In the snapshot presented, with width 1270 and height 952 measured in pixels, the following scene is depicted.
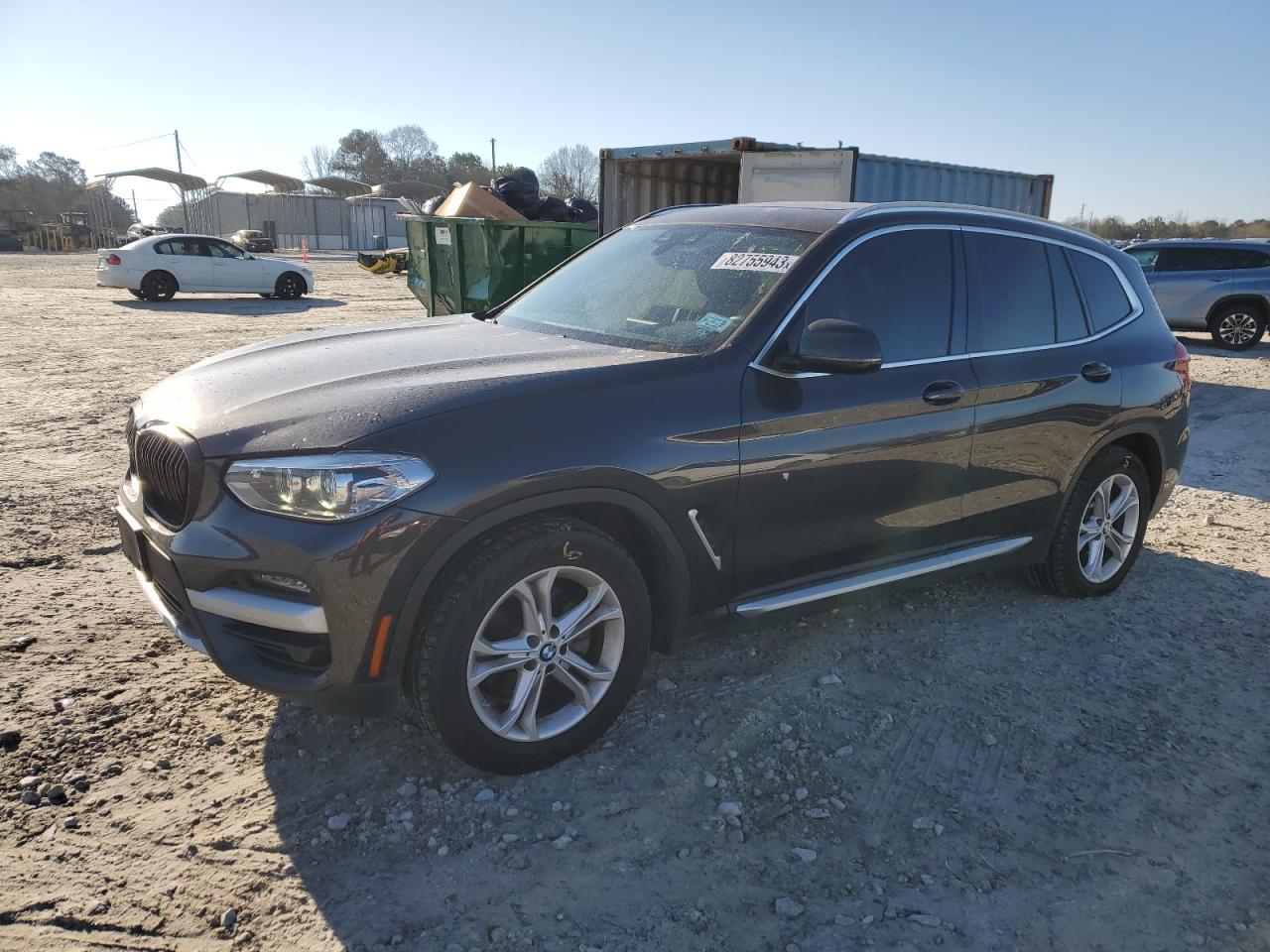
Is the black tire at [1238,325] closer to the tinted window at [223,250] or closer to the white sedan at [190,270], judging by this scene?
the white sedan at [190,270]

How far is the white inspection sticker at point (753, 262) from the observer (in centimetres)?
340

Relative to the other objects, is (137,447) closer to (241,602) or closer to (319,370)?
(319,370)

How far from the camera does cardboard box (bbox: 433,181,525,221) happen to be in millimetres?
12805

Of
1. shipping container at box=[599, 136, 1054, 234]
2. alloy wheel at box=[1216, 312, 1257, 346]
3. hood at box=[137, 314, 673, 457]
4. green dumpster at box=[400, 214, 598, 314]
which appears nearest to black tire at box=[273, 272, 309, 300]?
green dumpster at box=[400, 214, 598, 314]

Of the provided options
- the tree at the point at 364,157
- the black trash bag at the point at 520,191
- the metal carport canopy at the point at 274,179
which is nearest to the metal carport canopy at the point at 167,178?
the metal carport canopy at the point at 274,179

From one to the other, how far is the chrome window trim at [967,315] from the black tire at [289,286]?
19674 mm

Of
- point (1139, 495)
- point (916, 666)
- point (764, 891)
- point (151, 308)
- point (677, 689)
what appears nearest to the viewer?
point (764, 891)

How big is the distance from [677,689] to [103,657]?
7.62 ft

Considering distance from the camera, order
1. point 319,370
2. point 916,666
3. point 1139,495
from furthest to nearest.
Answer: point 1139,495
point 916,666
point 319,370

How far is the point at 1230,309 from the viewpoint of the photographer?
15.6 m

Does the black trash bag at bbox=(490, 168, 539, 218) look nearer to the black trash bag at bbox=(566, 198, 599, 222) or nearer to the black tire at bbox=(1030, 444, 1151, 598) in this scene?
the black trash bag at bbox=(566, 198, 599, 222)

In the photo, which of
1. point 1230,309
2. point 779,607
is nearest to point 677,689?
point 779,607

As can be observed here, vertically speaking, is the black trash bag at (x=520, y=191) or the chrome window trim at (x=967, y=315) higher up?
the black trash bag at (x=520, y=191)

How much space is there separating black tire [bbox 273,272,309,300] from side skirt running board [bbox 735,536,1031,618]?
65.5 ft
